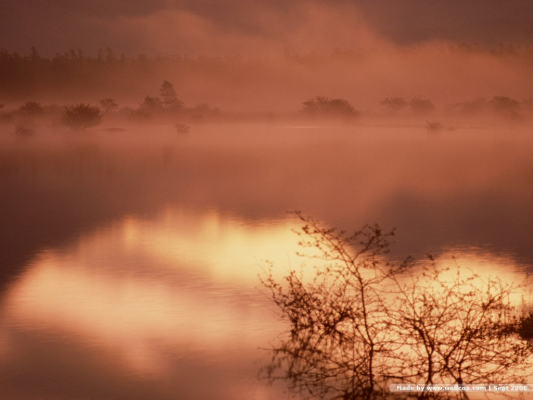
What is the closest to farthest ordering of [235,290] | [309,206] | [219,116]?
[235,290] → [309,206] → [219,116]

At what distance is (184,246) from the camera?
30406mm

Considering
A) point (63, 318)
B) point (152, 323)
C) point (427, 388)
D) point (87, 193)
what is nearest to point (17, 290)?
point (63, 318)


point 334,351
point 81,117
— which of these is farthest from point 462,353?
point 81,117

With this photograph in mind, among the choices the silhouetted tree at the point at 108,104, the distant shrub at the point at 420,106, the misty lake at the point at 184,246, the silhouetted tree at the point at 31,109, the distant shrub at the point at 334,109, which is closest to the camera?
the misty lake at the point at 184,246

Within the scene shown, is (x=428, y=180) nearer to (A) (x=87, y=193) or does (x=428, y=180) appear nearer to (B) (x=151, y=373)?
(A) (x=87, y=193)

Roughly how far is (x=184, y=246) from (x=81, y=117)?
108505mm

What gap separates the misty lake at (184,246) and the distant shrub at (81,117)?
2156 inches

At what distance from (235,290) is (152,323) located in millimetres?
3805

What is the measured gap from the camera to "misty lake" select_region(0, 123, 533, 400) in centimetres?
1588

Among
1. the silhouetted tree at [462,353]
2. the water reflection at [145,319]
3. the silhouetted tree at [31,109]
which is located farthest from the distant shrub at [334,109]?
the silhouetted tree at [462,353]

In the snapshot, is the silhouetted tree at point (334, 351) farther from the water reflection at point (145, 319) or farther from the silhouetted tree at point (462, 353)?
the water reflection at point (145, 319)

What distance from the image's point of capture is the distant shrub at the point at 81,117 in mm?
133875

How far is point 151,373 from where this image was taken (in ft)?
50.8

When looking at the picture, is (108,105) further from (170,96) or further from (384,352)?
(384,352)
